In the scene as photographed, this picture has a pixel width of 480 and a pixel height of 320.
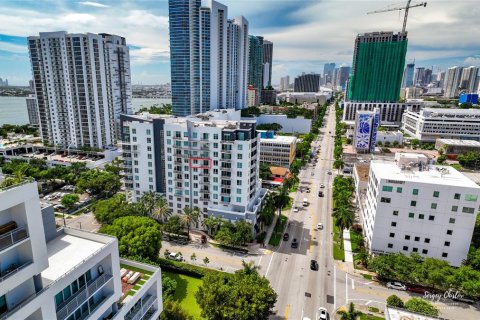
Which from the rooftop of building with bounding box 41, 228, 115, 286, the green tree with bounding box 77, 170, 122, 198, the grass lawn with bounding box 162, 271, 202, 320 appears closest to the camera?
the rooftop of building with bounding box 41, 228, 115, 286

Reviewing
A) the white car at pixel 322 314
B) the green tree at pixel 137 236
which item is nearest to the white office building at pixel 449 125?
the white car at pixel 322 314

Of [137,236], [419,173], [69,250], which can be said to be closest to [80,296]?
[69,250]

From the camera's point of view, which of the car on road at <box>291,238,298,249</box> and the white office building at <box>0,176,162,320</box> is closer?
the white office building at <box>0,176,162,320</box>

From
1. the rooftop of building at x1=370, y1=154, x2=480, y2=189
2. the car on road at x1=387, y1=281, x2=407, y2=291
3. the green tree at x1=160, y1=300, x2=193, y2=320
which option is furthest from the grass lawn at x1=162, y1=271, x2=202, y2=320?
the rooftop of building at x1=370, y1=154, x2=480, y2=189

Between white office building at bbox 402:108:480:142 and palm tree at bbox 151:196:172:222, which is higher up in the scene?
white office building at bbox 402:108:480:142

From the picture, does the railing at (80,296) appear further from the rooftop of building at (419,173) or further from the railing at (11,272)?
the rooftop of building at (419,173)

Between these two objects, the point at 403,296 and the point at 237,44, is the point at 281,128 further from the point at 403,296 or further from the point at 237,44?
the point at 403,296

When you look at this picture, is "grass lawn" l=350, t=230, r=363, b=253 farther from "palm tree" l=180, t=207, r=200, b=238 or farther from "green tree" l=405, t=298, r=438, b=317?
"palm tree" l=180, t=207, r=200, b=238

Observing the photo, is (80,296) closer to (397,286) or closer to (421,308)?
(421,308)
